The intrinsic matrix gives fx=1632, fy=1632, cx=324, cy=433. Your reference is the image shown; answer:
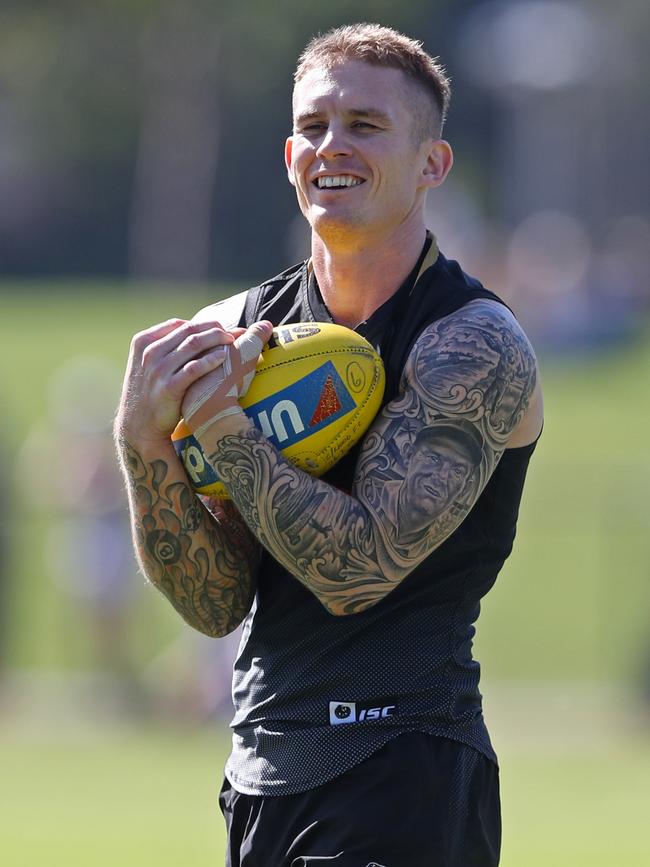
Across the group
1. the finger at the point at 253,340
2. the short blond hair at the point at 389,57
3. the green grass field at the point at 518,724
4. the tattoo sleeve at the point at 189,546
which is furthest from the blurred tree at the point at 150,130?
the finger at the point at 253,340

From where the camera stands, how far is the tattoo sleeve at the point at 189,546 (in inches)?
151

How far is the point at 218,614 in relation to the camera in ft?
13.2

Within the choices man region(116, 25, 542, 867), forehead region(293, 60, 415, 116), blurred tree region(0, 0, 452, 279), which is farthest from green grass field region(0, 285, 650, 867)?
blurred tree region(0, 0, 452, 279)

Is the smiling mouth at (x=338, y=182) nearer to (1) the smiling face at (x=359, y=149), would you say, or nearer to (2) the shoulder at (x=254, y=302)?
(1) the smiling face at (x=359, y=149)

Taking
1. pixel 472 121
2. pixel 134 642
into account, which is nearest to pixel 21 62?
pixel 472 121

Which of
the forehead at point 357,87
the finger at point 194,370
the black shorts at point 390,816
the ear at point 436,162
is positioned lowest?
the black shorts at point 390,816

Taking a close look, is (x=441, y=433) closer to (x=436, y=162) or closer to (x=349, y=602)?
(x=349, y=602)

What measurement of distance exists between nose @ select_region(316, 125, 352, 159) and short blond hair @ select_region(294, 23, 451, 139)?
170 millimetres

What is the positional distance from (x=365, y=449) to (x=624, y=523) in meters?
12.6

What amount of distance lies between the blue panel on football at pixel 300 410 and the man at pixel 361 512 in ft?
0.27

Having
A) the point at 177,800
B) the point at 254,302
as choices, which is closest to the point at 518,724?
the point at 177,800

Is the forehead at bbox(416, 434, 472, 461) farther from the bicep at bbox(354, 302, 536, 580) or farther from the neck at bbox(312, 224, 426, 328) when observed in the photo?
the neck at bbox(312, 224, 426, 328)

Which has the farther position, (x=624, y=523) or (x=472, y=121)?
(x=472, y=121)

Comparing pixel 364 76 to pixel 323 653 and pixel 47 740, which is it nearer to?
pixel 323 653
